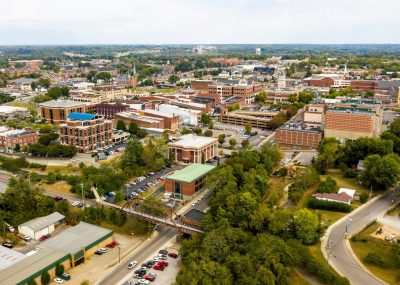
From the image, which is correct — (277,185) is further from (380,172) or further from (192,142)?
(192,142)

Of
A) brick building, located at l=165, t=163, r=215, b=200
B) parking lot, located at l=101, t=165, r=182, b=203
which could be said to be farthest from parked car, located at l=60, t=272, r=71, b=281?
brick building, located at l=165, t=163, r=215, b=200

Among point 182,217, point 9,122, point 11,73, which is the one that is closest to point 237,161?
point 182,217

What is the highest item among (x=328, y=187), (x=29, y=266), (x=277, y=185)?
(x=328, y=187)

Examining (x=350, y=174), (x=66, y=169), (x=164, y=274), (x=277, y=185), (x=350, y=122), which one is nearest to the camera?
(x=164, y=274)

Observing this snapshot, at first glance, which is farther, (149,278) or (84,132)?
(84,132)

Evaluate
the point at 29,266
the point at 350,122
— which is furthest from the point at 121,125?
the point at 29,266

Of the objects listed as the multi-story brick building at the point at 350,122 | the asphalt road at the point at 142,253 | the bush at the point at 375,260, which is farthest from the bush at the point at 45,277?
the multi-story brick building at the point at 350,122
